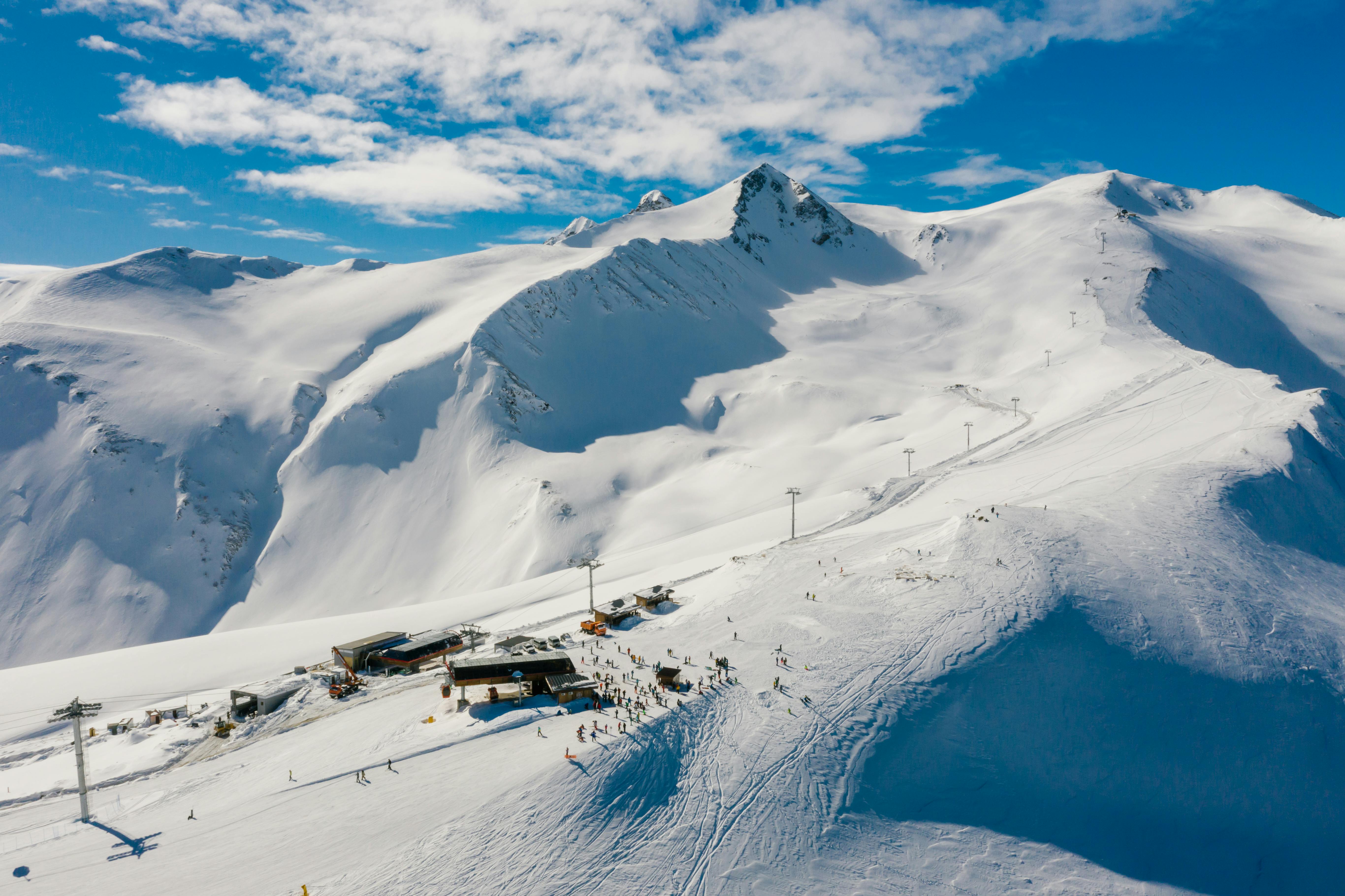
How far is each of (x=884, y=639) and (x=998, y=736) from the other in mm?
6255

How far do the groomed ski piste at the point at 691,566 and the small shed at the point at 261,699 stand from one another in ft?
4.52

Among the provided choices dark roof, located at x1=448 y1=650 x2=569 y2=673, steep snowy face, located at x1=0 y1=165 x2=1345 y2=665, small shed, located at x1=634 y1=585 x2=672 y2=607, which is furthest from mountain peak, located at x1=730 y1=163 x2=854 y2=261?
dark roof, located at x1=448 y1=650 x2=569 y2=673

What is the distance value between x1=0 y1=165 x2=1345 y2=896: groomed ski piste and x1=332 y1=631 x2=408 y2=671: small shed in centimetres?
350

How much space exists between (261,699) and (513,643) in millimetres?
12882

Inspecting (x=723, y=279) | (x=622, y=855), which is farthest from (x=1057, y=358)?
(x=622, y=855)

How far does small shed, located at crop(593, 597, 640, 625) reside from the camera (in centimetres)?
4019

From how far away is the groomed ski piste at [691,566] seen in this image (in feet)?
80.8

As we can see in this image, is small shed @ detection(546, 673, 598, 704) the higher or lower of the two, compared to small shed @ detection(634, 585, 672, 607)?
lower

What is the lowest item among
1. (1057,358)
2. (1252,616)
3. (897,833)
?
(897,833)

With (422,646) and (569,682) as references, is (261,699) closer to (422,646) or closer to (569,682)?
(422,646)

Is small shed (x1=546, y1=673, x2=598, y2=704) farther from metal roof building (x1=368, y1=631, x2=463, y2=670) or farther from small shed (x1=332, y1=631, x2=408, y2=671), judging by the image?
small shed (x1=332, y1=631, x2=408, y2=671)

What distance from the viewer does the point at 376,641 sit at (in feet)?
137

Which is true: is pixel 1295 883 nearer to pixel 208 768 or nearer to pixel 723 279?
pixel 208 768

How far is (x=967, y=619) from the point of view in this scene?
3322 cm
